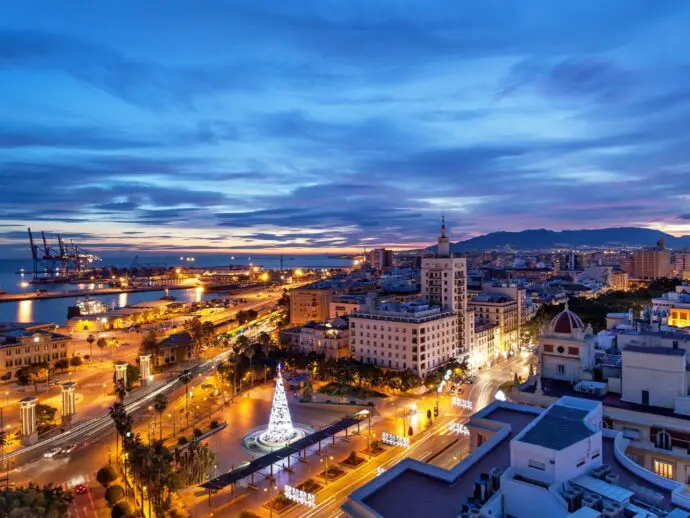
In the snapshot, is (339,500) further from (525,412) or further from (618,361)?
(618,361)

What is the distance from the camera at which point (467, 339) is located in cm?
5941

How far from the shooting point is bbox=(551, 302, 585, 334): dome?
27453mm

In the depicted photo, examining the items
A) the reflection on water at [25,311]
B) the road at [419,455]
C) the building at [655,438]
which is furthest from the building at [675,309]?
the reflection on water at [25,311]

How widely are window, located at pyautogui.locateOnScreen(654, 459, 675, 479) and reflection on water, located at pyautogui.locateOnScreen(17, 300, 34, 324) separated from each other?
416 feet

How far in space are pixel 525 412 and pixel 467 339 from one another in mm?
37849

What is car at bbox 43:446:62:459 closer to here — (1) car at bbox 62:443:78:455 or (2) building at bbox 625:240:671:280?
(1) car at bbox 62:443:78:455

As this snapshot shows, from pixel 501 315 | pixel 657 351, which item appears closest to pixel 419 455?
pixel 657 351

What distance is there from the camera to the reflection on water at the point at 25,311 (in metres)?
116

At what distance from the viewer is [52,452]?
33.5 m

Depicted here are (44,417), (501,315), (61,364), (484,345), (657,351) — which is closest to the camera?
(657,351)

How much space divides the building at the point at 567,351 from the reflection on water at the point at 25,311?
395ft

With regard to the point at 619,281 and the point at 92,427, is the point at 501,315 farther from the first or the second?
the point at 619,281

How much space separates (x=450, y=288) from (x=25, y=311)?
124083 millimetres

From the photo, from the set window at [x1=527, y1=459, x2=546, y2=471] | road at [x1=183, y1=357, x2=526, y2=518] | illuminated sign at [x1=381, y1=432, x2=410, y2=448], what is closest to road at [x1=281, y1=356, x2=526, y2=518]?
road at [x1=183, y1=357, x2=526, y2=518]
